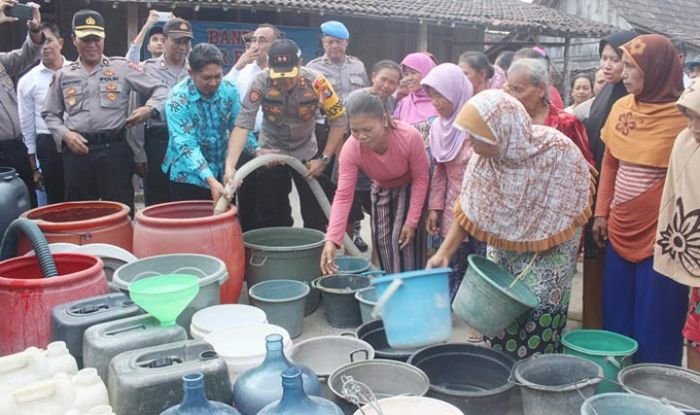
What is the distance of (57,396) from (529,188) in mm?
1889

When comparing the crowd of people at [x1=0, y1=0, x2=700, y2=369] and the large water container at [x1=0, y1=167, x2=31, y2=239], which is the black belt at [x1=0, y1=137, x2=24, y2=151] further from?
the large water container at [x1=0, y1=167, x2=31, y2=239]

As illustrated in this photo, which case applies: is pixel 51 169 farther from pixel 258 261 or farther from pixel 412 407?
pixel 412 407

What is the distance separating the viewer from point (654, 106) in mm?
2695

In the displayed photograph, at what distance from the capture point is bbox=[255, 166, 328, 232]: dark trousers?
4.30 metres

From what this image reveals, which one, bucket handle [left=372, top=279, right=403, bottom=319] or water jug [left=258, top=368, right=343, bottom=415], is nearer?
water jug [left=258, top=368, right=343, bottom=415]

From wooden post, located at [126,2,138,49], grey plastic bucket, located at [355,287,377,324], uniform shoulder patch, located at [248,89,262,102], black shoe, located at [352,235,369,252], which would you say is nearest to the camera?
grey plastic bucket, located at [355,287,377,324]

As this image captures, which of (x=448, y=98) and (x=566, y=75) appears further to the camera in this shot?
(x=566, y=75)

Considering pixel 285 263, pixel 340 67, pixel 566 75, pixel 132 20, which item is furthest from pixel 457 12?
pixel 285 263

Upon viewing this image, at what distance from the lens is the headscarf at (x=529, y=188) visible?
95.3 inches

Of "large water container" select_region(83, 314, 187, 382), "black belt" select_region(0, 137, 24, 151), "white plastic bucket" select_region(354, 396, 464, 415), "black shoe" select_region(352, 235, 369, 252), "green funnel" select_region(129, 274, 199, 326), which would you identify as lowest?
"black shoe" select_region(352, 235, 369, 252)

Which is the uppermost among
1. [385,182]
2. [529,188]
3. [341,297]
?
[529,188]

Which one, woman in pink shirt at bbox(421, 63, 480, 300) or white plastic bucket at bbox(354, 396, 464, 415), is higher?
woman in pink shirt at bbox(421, 63, 480, 300)

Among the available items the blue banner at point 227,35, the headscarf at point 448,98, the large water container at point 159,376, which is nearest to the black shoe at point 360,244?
the headscarf at point 448,98

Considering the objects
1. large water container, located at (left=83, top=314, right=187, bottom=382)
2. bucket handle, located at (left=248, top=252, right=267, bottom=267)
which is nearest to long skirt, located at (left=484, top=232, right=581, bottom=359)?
large water container, located at (left=83, top=314, right=187, bottom=382)
